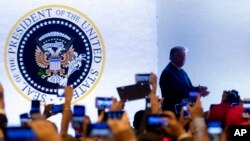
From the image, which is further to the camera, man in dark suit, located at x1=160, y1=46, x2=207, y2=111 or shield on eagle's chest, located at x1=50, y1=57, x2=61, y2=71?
shield on eagle's chest, located at x1=50, y1=57, x2=61, y2=71

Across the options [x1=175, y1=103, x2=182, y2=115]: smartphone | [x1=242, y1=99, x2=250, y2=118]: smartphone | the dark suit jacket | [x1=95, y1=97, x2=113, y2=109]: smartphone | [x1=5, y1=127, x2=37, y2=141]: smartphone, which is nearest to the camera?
[x1=5, y1=127, x2=37, y2=141]: smartphone

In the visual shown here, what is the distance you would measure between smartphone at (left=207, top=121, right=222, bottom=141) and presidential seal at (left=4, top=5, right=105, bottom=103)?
392cm

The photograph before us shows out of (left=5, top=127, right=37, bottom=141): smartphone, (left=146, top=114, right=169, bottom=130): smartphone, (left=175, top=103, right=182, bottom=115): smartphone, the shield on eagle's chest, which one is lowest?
(left=175, top=103, right=182, bottom=115): smartphone

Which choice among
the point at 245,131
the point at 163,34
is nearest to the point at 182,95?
the point at 163,34

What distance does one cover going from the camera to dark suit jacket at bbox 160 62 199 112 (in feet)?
20.8

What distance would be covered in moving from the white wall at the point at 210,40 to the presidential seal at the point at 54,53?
2.54 feet

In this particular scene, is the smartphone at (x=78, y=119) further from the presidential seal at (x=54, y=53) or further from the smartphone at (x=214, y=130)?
the presidential seal at (x=54, y=53)

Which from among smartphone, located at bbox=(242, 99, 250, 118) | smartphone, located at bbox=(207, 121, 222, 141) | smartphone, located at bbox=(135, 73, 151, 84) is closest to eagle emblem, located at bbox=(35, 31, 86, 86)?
smartphone, located at bbox=(135, 73, 151, 84)

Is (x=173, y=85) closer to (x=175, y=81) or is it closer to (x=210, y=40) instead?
(x=175, y=81)

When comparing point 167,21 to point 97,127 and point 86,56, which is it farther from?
point 97,127

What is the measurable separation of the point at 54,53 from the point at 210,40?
1.73 meters

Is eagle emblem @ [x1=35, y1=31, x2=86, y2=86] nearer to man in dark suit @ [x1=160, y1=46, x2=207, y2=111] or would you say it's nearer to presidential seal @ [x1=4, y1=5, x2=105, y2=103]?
presidential seal @ [x1=4, y1=5, x2=105, y2=103]

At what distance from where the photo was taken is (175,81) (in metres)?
6.43

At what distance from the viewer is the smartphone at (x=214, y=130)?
2641mm
